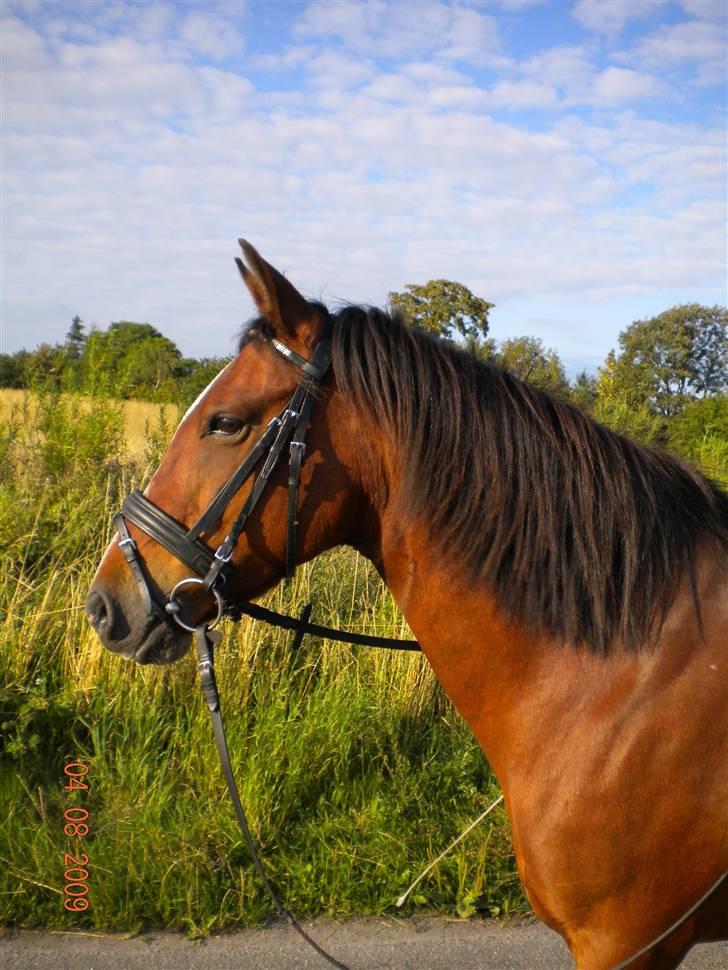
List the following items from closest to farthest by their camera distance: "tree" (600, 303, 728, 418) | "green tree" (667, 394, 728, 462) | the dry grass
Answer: the dry grass
"green tree" (667, 394, 728, 462)
"tree" (600, 303, 728, 418)

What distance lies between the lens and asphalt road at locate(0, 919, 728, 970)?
2670mm

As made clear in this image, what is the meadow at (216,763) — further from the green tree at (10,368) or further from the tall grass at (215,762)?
the green tree at (10,368)

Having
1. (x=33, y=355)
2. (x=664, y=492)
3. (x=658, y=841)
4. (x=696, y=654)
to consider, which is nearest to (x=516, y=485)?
(x=664, y=492)

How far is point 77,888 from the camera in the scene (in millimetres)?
2971

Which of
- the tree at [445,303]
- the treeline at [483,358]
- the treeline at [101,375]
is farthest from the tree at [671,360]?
the treeline at [101,375]

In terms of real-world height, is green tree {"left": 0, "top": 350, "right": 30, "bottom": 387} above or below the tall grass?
above

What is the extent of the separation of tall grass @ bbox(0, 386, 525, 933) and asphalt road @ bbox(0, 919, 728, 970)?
91mm

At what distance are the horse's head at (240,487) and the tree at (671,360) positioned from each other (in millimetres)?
6245

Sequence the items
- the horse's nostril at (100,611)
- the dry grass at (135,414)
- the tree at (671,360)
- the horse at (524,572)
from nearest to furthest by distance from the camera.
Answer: the horse at (524,572)
the horse's nostril at (100,611)
the dry grass at (135,414)
the tree at (671,360)

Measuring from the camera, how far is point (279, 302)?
1.93 meters

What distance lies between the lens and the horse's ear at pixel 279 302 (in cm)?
190

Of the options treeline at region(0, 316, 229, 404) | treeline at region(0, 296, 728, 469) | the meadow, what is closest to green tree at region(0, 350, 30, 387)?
treeline at region(0, 296, 728, 469)
